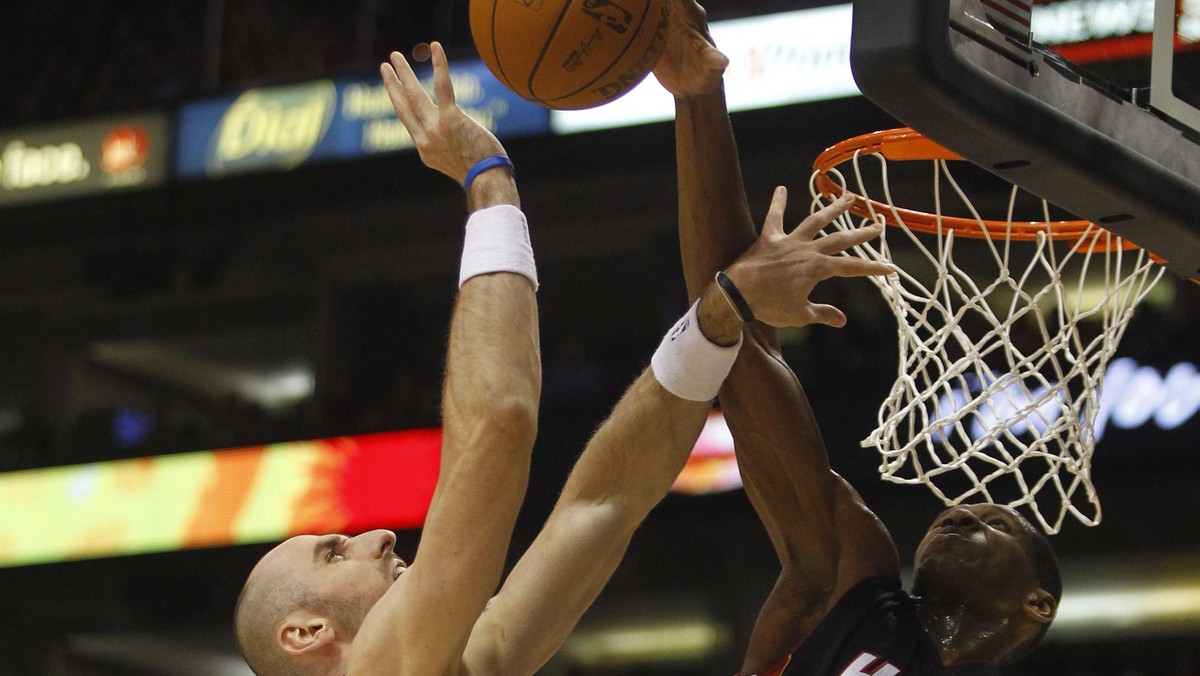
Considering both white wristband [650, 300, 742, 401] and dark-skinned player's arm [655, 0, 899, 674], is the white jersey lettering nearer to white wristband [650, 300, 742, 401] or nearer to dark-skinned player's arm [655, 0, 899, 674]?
dark-skinned player's arm [655, 0, 899, 674]

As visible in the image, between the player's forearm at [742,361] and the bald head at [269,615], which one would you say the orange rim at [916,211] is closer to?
the player's forearm at [742,361]

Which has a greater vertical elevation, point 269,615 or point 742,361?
point 742,361

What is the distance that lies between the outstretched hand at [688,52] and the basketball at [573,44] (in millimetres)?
91

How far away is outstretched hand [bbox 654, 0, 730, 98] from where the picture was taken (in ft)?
8.25

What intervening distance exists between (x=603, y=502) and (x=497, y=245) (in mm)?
545

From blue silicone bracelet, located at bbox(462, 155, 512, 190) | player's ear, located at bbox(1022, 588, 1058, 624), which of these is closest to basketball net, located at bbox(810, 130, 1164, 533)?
player's ear, located at bbox(1022, 588, 1058, 624)

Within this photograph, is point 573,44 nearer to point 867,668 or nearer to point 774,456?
point 774,456

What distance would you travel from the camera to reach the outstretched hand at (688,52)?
99.0 inches

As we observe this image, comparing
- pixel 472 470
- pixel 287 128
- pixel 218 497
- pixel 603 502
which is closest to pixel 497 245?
pixel 472 470

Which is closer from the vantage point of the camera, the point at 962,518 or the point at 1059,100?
the point at 1059,100

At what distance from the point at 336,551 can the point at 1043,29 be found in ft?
4.57

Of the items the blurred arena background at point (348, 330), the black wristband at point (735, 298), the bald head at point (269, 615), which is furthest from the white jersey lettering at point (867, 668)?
the blurred arena background at point (348, 330)

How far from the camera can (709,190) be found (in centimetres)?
262

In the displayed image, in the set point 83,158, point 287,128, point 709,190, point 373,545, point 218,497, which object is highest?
point 287,128
